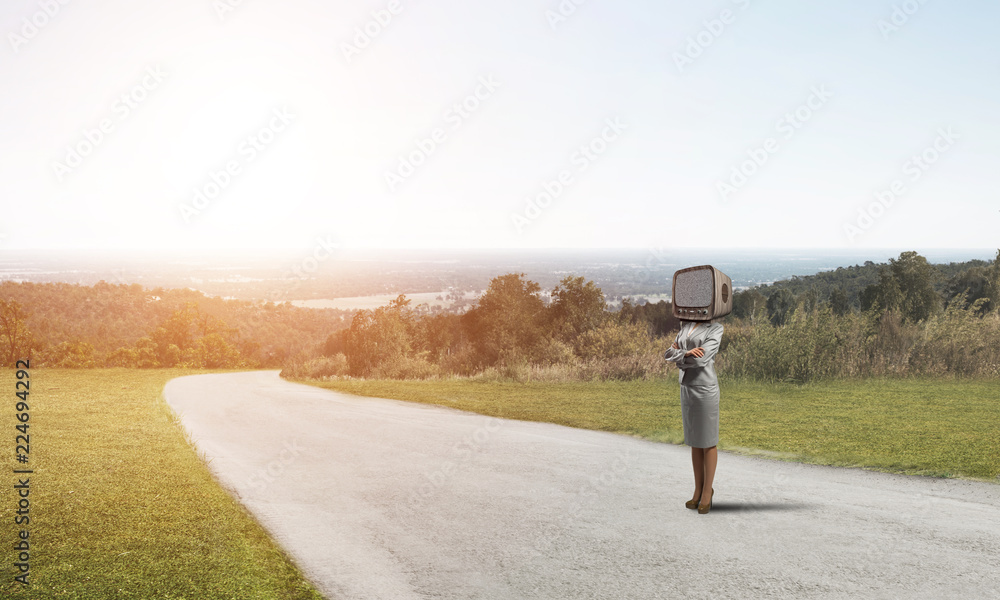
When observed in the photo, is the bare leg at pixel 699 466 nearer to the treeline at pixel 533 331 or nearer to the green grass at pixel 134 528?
the green grass at pixel 134 528

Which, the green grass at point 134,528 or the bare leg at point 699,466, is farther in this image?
the bare leg at point 699,466

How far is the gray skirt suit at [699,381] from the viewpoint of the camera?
5.42 metres

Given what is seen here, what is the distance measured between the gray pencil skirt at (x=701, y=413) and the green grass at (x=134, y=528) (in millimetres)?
3355

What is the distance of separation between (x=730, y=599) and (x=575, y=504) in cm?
224

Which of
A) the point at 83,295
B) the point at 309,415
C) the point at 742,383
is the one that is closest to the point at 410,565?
the point at 309,415

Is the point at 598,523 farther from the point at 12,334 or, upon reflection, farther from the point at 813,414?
the point at 12,334

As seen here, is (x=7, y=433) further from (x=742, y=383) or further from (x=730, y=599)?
(x=742, y=383)

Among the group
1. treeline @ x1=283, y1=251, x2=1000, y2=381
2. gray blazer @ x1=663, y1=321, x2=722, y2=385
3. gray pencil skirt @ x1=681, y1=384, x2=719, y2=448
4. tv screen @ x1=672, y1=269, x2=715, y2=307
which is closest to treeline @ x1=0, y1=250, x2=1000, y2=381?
treeline @ x1=283, y1=251, x2=1000, y2=381

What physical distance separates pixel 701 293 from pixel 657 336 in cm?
1833

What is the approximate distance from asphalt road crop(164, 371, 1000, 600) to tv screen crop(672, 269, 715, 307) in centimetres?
204

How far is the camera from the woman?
5.41 metres

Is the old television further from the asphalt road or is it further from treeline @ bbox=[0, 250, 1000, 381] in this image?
treeline @ bbox=[0, 250, 1000, 381]

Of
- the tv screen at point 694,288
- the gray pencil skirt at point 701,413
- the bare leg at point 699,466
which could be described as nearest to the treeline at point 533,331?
the bare leg at point 699,466

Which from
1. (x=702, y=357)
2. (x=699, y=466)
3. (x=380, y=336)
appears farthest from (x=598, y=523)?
(x=380, y=336)
